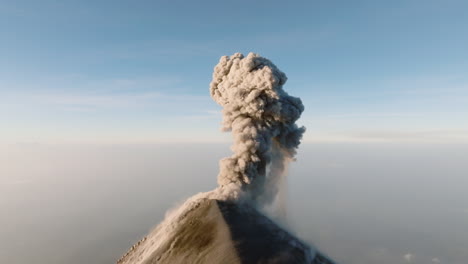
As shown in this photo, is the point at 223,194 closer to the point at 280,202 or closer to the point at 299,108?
the point at 280,202

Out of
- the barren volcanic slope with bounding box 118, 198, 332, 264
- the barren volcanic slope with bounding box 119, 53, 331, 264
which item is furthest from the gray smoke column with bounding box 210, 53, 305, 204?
the barren volcanic slope with bounding box 118, 198, 332, 264

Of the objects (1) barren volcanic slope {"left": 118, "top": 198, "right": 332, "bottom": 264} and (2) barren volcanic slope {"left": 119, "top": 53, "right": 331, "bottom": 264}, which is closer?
(1) barren volcanic slope {"left": 118, "top": 198, "right": 332, "bottom": 264}

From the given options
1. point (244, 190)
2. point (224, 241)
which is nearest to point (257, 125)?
point (244, 190)

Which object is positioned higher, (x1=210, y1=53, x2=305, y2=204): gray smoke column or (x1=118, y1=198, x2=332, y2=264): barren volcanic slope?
(x1=210, y1=53, x2=305, y2=204): gray smoke column

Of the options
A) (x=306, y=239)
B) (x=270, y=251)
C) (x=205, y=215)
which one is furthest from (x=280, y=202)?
(x=270, y=251)

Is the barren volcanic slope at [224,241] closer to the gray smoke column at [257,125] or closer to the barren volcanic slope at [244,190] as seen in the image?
the barren volcanic slope at [244,190]

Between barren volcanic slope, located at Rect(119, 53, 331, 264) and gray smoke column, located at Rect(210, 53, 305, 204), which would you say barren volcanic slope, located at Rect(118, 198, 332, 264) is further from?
gray smoke column, located at Rect(210, 53, 305, 204)

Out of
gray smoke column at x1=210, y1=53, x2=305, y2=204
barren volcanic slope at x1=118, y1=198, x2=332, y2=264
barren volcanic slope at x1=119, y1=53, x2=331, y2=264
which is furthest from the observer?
gray smoke column at x1=210, y1=53, x2=305, y2=204

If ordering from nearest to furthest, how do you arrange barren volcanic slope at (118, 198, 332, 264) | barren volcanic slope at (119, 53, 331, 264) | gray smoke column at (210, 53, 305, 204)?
barren volcanic slope at (118, 198, 332, 264) < barren volcanic slope at (119, 53, 331, 264) < gray smoke column at (210, 53, 305, 204)
